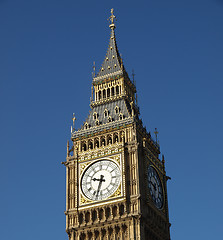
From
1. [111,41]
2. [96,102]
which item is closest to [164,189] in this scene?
[96,102]

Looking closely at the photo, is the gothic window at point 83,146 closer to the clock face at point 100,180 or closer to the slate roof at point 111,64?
the clock face at point 100,180

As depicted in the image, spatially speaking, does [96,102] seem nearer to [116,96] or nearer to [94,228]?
[116,96]

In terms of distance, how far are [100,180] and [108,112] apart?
1016 cm

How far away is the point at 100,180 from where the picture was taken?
79.5 meters

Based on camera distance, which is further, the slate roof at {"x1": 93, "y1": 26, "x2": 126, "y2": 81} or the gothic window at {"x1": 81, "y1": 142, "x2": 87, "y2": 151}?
the slate roof at {"x1": 93, "y1": 26, "x2": 126, "y2": 81}

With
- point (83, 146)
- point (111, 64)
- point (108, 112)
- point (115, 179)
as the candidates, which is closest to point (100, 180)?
point (115, 179)

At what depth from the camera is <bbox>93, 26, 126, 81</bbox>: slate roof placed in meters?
90.5

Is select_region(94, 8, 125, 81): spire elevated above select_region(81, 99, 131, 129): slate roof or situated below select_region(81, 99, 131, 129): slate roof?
above

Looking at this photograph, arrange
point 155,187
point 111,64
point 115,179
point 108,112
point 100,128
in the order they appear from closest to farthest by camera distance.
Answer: point 115,179, point 155,187, point 100,128, point 108,112, point 111,64

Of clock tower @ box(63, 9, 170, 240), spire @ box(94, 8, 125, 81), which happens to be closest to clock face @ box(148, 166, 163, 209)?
clock tower @ box(63, 9, 170, 240)

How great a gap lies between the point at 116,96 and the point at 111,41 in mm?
9956

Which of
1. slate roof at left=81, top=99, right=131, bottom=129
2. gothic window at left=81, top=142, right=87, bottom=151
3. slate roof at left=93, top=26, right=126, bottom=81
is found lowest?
gothic window at left=81, top=142, right=87, bottom=151

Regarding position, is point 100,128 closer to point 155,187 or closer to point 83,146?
point 83,146

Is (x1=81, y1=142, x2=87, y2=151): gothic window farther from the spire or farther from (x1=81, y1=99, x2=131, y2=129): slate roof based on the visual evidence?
the spire
